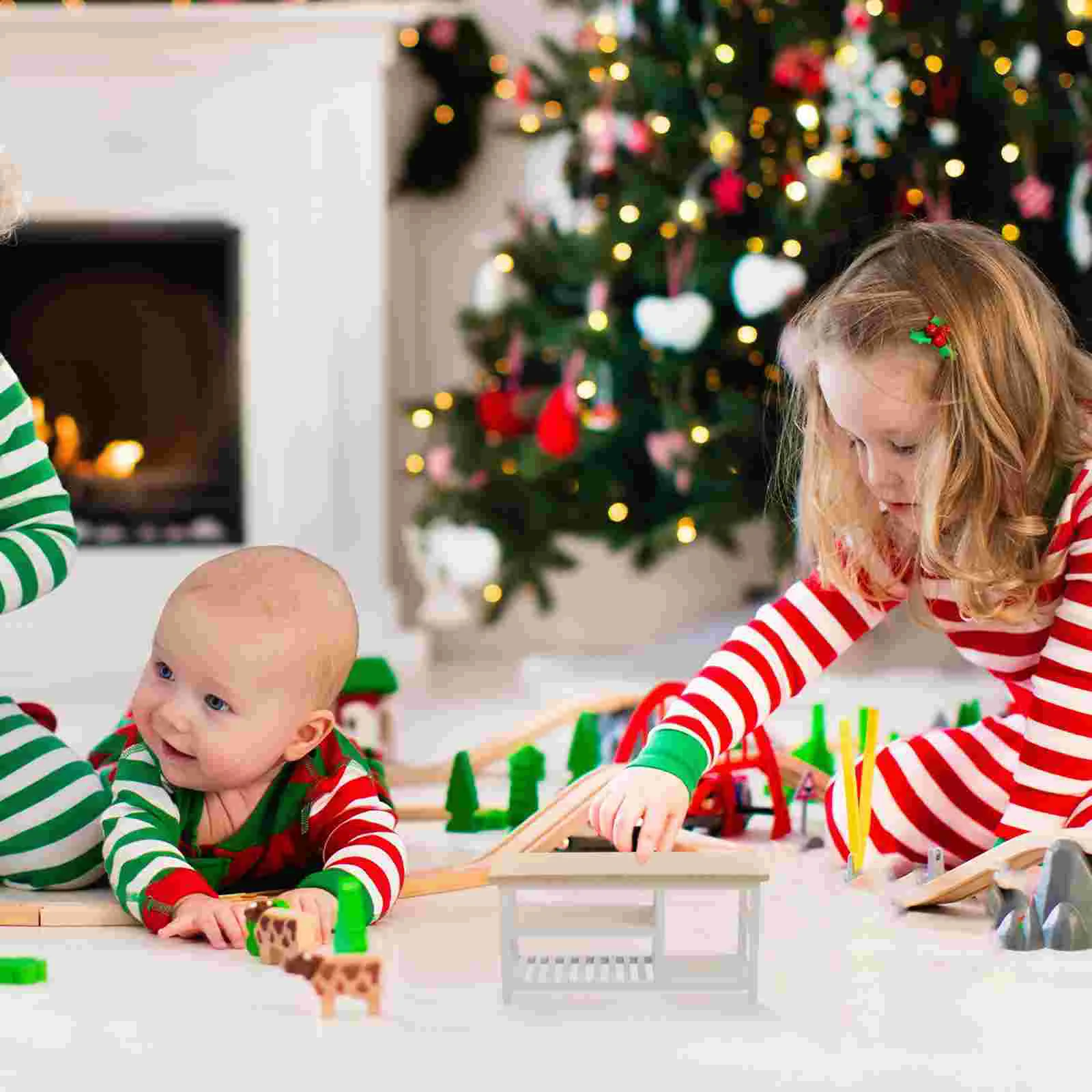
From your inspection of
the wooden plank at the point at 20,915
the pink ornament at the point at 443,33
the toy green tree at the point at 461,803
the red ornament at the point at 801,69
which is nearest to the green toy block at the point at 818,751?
the toy green tree at the point at 461,803

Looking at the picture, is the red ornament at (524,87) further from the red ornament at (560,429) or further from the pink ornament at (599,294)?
the red ornament at (560,429)

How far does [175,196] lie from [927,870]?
221cm

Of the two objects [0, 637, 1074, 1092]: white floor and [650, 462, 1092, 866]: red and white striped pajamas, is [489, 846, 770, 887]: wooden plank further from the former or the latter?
[650, 462, 1092, 866]: red and white striped pajamas

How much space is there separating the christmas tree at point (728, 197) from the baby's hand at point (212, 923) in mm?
1547

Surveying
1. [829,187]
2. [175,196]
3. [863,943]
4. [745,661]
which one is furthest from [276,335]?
[863,943]

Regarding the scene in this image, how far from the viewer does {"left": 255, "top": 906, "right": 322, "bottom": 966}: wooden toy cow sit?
1.09m

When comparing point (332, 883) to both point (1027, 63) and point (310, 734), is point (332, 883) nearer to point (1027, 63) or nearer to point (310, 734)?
point (310, 734)

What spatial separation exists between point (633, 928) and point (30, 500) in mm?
644

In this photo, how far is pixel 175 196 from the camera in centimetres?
310

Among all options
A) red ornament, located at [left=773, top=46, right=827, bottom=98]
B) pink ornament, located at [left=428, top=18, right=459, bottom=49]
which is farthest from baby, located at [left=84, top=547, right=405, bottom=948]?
pink ornament, located at [left=428, top=18, right=459, bottom=49]

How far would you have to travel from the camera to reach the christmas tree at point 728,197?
8.49ft

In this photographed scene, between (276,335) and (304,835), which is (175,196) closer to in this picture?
(276,335)

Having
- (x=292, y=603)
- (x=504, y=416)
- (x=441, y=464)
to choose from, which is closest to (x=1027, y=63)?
(x=504, y=416)

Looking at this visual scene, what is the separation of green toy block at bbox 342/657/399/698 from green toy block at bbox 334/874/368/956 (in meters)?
0.76
